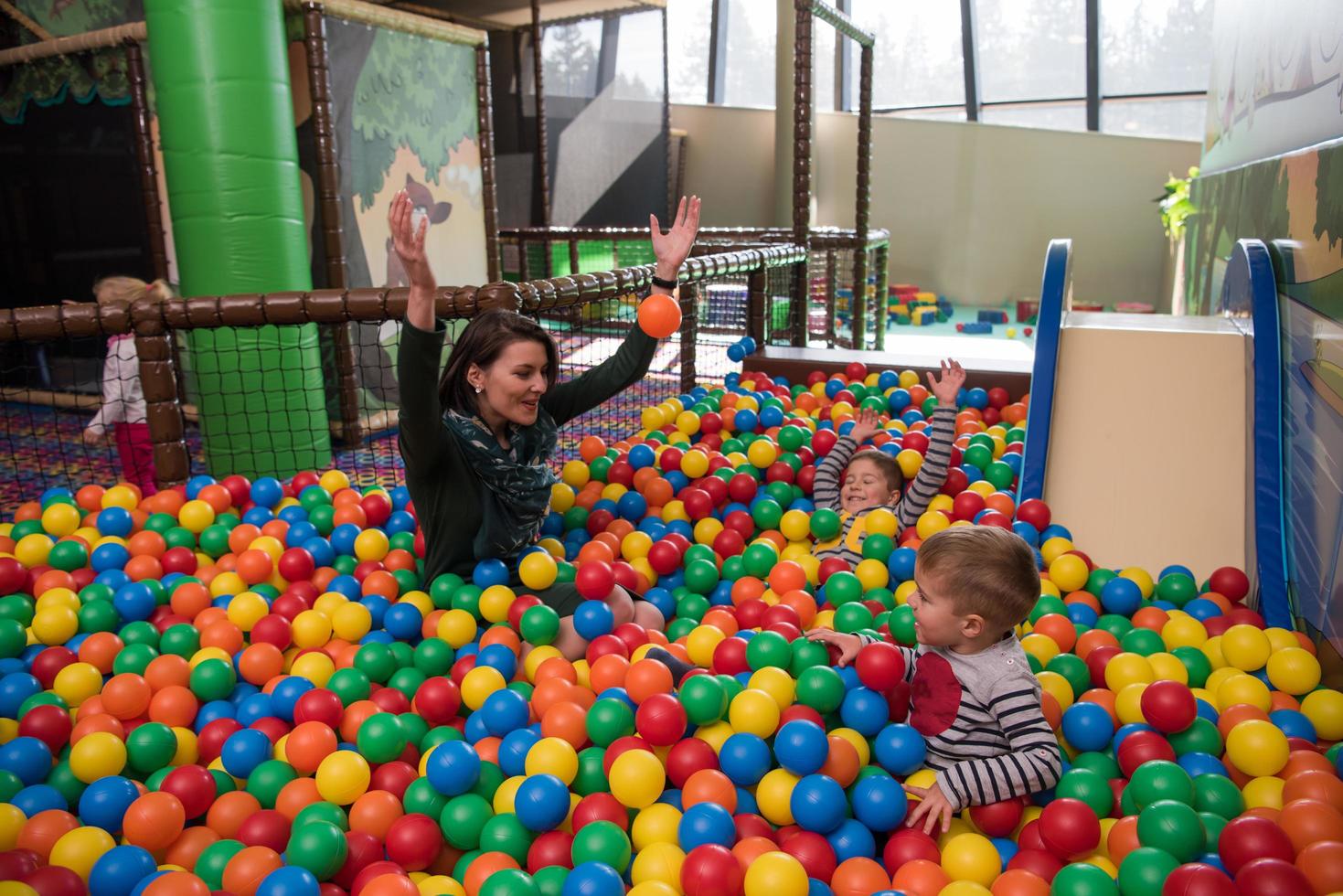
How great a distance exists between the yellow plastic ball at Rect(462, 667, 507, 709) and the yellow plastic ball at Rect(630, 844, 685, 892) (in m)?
0.55

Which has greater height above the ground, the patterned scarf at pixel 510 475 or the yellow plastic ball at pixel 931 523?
the patterned scarf at pixel 510 475

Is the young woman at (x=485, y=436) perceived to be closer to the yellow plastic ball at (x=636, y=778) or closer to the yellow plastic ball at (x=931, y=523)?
the yellow plastic ball at (x=636, y=778)

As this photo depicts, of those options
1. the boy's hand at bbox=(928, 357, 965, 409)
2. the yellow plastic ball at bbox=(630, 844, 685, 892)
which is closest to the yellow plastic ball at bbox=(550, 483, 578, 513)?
the boy's hand at bbox=(928, 357, 965, 409)

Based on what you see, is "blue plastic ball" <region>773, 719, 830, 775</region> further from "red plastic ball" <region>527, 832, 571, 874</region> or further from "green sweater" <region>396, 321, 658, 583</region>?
"green sweater" <region>396, 321, 658, 583</region>

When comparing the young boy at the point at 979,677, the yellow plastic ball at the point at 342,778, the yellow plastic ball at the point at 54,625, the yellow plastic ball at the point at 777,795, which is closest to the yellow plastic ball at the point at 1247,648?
the young boy at the point at 979,677

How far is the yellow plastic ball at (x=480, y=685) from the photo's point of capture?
6.10 ft

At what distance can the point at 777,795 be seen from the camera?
1.50 metres

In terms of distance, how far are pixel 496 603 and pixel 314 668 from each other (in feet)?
1.26

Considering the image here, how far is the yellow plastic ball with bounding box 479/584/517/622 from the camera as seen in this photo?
2143mm

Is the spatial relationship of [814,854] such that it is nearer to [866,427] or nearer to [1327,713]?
[1327,713]

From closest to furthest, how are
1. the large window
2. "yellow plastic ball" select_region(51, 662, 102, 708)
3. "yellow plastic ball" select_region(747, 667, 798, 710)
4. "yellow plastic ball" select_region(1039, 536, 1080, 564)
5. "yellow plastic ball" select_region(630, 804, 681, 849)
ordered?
"yellow plastic ball" select_region(630, 804, 681, 849) < "yellow plastic ball" select_region(747, 667, 798, 710) < "yellow plastic ball" select_region(51, 662, 102, 708) < "yellow plastic ball" select_region(1039, 536, 1080, 564) < the large window

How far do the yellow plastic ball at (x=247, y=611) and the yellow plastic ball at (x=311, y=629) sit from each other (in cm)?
8

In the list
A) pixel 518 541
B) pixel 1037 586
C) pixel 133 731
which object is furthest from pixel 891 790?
pixel 133 731

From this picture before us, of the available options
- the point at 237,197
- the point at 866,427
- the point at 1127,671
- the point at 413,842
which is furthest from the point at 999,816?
the point at 237,197
